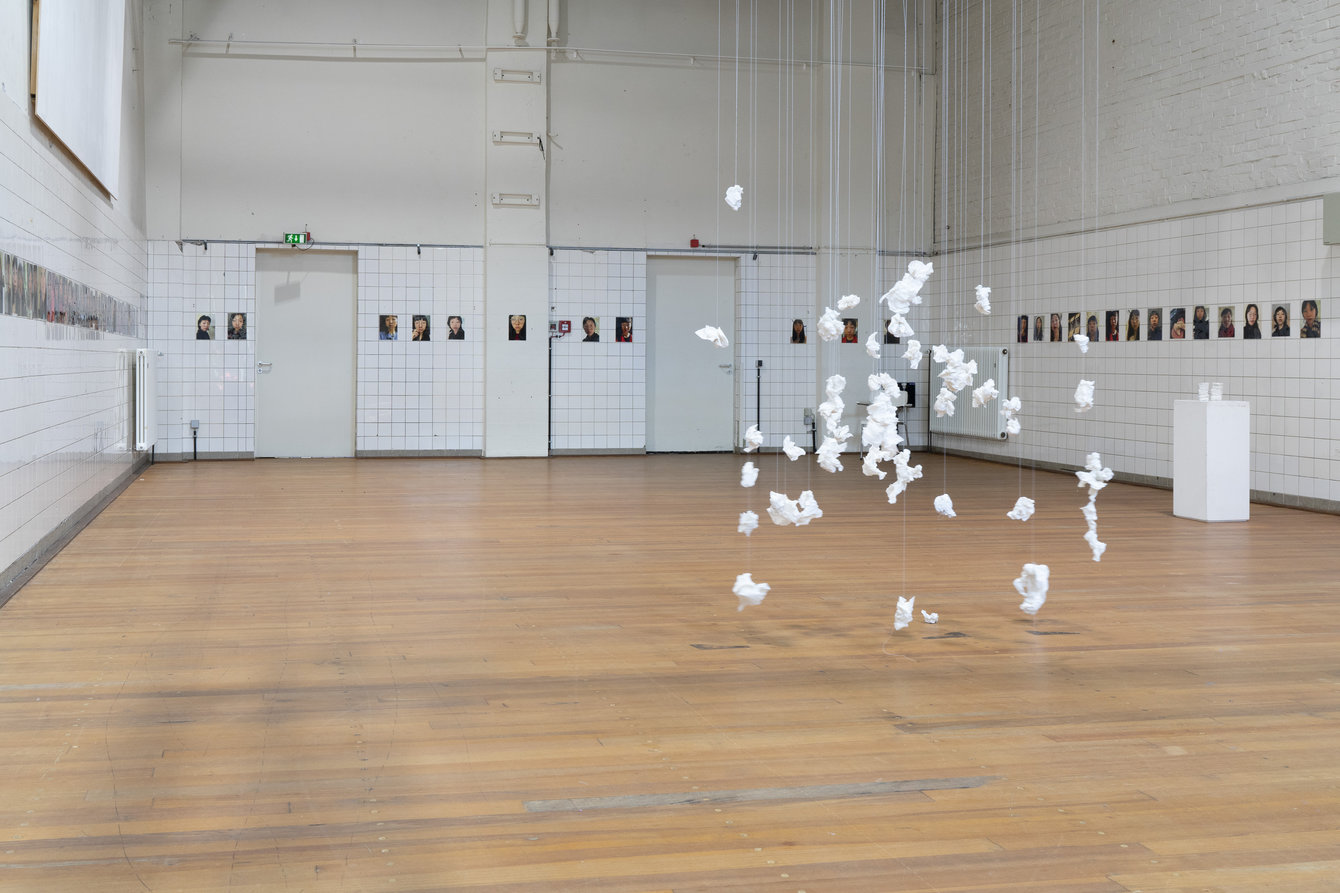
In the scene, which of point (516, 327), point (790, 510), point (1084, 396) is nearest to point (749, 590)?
point (790, 510)

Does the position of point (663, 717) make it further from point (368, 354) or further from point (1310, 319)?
point (368, 354)

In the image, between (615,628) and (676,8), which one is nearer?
(615,628)

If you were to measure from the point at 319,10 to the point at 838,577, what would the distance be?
9.75 meters

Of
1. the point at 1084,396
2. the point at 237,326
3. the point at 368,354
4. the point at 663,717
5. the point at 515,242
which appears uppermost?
the point at 515,242

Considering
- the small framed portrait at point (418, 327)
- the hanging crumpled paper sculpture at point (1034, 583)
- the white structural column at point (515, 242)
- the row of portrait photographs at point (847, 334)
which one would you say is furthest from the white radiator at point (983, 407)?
the hanging crumpled paper sculpture at point (1034, 583)

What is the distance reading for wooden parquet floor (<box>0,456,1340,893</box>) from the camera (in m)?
2.45

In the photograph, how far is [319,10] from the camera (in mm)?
12555

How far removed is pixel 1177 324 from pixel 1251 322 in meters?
0.82

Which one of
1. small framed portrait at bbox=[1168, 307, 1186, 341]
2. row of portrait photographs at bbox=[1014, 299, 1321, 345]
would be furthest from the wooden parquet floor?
small framed portrait at bbox=[1168, 307, 1186, 341]

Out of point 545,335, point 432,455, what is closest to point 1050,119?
point 545,335

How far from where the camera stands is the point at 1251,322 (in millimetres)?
9039

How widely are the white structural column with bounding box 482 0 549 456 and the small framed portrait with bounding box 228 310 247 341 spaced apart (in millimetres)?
2561

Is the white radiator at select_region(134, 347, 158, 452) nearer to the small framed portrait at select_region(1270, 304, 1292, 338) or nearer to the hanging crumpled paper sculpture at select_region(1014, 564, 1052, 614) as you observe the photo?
the hanging crumpled paper sculpture at select_region(1014, 564, 1052, 614)

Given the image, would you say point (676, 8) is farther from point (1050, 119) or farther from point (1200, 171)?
point (1200, 171)
